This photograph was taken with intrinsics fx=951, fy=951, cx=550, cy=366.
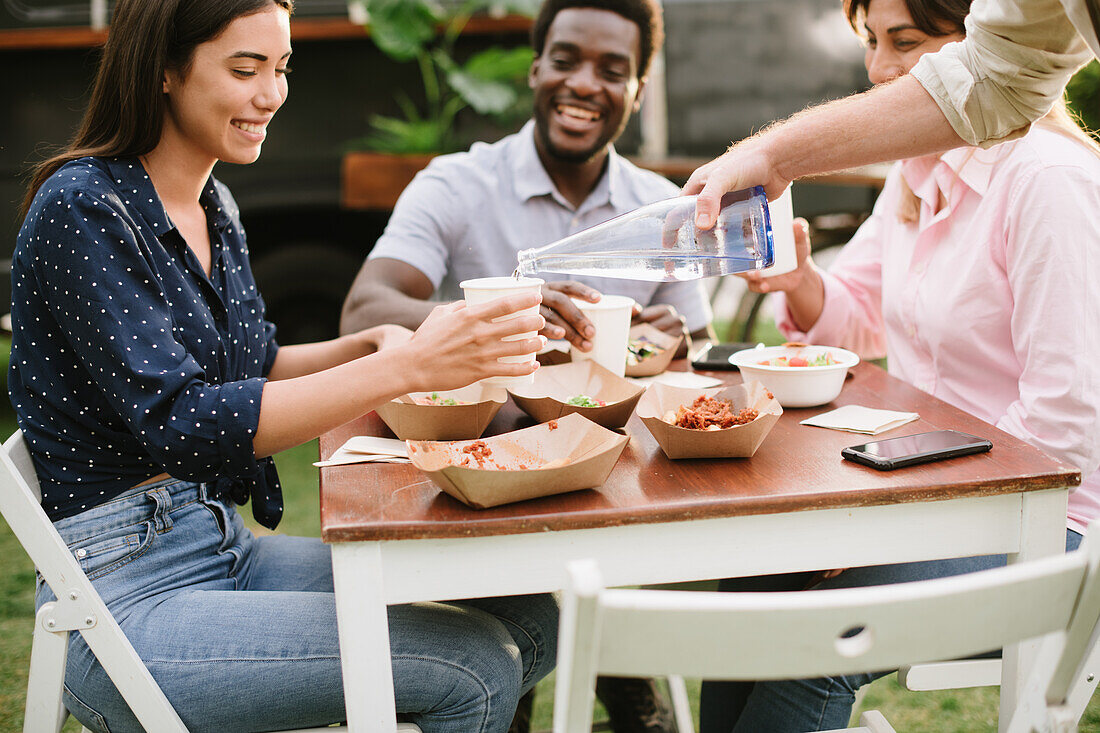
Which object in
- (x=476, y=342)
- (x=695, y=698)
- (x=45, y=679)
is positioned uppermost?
(x=476, y=342)

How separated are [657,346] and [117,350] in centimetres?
111

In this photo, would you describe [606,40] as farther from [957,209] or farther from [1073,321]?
[1073,321]

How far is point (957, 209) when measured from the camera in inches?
78.1

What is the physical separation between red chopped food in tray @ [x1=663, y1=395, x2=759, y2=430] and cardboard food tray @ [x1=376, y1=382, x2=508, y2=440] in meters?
0.29

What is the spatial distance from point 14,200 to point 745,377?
3.97 m

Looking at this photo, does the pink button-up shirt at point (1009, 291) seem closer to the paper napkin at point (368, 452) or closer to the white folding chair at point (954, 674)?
the white folding chair at point (954, 674)

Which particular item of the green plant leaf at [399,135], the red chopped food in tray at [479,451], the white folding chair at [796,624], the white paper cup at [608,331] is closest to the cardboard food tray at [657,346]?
the white paper cup at [608,331]

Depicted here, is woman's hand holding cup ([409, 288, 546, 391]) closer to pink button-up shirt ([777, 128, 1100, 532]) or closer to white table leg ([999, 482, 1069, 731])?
white table leg ([999, 482, 1069, 731])

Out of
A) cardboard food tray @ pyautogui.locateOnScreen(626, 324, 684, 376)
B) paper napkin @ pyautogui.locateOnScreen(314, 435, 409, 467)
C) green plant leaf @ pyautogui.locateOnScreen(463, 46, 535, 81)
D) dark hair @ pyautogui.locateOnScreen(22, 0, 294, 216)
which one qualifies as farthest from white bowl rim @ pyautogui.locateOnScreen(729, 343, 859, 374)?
green plant leaf @ pyautogui.locateOnScreen(463, 46, 535, 81)

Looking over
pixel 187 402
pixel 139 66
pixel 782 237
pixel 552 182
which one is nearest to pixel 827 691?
pixel 782 237

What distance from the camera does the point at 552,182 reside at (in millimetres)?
2771

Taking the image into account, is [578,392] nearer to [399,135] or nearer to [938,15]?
[938,15]

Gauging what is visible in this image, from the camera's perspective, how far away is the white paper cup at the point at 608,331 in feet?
5.90

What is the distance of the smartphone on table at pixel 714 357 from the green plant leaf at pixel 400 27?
279cm
